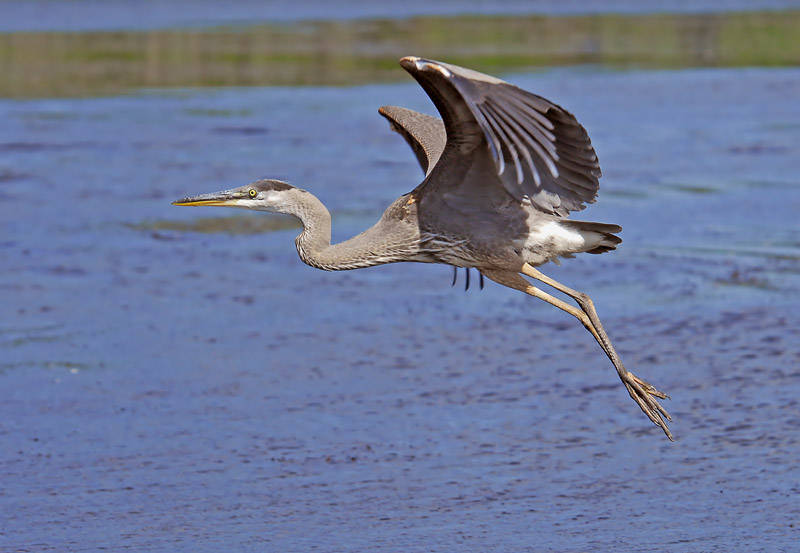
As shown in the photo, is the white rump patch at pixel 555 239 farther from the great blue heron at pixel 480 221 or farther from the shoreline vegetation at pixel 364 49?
the shoreline vegetation at pixel 364 49

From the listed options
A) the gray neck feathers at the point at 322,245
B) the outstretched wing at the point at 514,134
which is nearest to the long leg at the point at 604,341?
the outstretched wing at the point at 514,134

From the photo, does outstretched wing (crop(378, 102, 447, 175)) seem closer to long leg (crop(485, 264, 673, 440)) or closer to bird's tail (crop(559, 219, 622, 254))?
long leg (crop(485, 264, 673, 440))

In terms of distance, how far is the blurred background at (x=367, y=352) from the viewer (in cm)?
641

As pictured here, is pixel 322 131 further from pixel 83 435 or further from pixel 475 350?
pixel 83 435

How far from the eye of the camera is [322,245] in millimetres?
6859

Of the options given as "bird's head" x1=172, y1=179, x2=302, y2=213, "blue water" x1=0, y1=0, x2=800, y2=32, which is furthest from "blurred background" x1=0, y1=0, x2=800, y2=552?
"blue water" x1=0, y1=0, x2=800, y2=32

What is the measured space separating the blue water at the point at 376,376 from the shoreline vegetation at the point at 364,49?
6338mm

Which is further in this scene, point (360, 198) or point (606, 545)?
point (360, 198)

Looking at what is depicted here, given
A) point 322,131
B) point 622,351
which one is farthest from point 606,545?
point 322,131

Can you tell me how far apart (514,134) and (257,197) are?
1735 mm

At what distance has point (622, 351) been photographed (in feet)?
28.2

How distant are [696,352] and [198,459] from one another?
10.7 feet

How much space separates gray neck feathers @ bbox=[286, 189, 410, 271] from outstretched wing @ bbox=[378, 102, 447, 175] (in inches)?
40.8

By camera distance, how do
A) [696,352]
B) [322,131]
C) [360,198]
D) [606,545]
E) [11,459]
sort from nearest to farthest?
[606,545]
[11,459]
[696,352]
[360,198]
[322,131]
